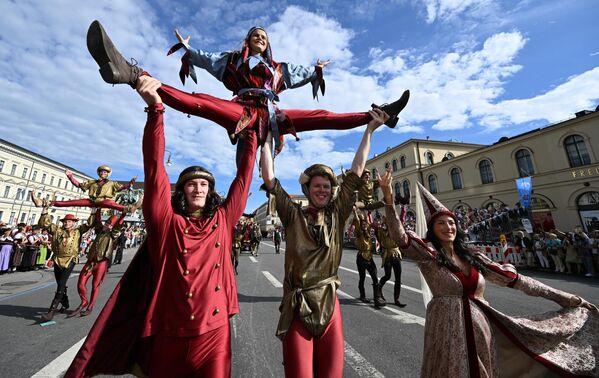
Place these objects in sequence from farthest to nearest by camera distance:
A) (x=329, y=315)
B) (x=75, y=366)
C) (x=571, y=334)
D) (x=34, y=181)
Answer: (x=34, y=181)
(x=571, y=334)
(x=329, y=315)
(x=75, y=366)

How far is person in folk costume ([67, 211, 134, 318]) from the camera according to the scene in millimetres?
5943

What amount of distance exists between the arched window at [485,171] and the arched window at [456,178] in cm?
249

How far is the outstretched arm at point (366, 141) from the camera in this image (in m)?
2.37

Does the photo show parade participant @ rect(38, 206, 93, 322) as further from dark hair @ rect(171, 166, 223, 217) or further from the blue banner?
the blue banner

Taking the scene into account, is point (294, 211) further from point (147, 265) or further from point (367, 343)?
point (367, 343)

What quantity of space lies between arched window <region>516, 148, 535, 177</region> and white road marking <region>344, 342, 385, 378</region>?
98.4 ft

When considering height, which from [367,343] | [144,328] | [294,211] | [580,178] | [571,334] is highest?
[580,178]

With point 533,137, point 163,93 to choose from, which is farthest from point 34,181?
point 533,137

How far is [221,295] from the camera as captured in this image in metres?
1.69

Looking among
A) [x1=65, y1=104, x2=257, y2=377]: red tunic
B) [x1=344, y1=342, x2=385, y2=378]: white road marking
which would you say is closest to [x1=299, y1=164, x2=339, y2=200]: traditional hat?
[x1=65, y1=104, x2=257, y2=377]: red tunic

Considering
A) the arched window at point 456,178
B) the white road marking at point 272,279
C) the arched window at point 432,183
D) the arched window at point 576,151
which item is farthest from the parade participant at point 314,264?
the arched window at point 432,183

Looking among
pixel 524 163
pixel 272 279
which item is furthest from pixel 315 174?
pixel 524 163

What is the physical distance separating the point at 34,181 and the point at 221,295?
2409 inches

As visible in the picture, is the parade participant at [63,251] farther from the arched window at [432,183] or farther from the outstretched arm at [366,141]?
the arched window at [432,183]
